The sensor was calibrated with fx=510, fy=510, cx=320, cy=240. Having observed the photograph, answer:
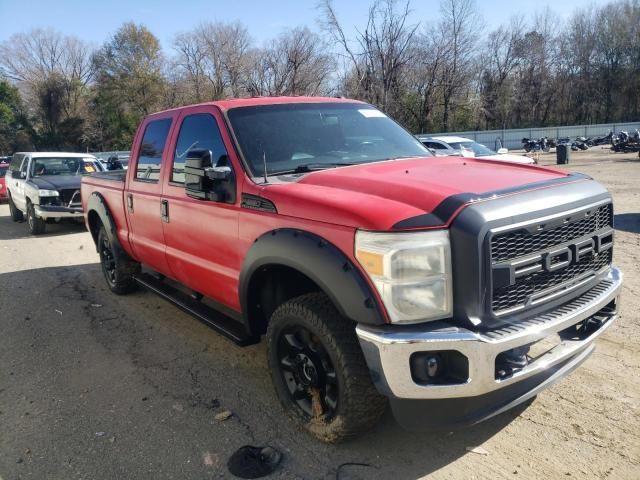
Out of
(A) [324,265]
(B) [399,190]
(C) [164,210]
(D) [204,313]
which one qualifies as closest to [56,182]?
(C) [164,210]

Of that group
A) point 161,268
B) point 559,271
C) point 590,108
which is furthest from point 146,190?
point 590,108

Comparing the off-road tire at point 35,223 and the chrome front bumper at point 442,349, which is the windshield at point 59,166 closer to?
the off-road tire at point 35,223

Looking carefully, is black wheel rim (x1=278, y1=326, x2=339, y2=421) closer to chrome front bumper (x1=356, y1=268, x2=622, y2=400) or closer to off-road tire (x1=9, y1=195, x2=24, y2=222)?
chrome front bumper (x1=356, y1=268, x2=622, y2=400)

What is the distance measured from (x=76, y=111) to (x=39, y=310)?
55002mm

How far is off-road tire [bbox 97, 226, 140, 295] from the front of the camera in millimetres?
5754

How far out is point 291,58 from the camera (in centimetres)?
3662

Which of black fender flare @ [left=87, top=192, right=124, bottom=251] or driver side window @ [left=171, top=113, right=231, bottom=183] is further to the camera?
black fender flare @ [left=87, top=192, right=124, bottom=251]

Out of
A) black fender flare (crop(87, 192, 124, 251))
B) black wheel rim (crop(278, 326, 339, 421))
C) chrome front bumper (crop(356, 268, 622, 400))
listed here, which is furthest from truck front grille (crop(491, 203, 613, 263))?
black fender flare (crop(87, 192, 124, 251))

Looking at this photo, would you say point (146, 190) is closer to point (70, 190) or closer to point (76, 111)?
point (70, 190)

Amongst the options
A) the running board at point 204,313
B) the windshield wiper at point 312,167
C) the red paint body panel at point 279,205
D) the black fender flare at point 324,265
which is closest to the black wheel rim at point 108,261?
the running board at point 204,313

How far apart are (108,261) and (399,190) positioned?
4.70m

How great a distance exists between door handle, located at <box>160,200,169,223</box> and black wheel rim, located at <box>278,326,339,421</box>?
178 centimetres

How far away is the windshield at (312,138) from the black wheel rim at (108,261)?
3.20m

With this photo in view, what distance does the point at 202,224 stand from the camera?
12.4 feet
